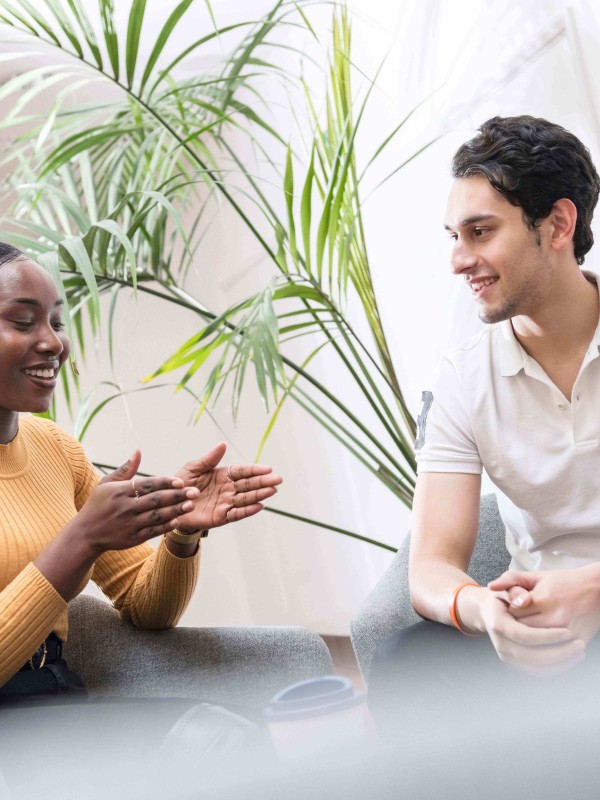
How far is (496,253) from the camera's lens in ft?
4.52

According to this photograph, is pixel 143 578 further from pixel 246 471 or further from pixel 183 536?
pixel 246 471

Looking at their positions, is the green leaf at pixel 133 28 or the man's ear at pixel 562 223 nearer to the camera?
the man's ear at pixel 562 223

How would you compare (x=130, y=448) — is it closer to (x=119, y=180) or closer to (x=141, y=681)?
(x=119, y=180)

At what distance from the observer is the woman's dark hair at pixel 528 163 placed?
4.53 feet

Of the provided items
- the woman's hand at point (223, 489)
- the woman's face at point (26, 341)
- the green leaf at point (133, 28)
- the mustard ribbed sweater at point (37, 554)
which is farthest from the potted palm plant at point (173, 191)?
the woman's hand at point (223, 489)

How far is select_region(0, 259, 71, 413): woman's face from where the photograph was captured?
1268 mm

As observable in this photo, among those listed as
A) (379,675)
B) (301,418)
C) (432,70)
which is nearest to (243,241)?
(301,418)

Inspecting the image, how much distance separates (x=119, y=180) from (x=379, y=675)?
1562 mm

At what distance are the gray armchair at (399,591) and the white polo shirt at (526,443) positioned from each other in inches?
4.5

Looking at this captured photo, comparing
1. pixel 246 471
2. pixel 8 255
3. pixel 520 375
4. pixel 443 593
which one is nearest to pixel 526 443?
pixel 520 375

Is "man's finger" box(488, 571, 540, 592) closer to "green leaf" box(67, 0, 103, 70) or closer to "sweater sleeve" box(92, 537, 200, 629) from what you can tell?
"sweater sleeve" box(92, 537, 200, 629)

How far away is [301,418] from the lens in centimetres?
354

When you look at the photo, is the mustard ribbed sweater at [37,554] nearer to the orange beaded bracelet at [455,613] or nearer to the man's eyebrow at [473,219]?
the orange beaded bracelet at [455,613]

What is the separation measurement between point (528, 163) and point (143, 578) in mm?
881
